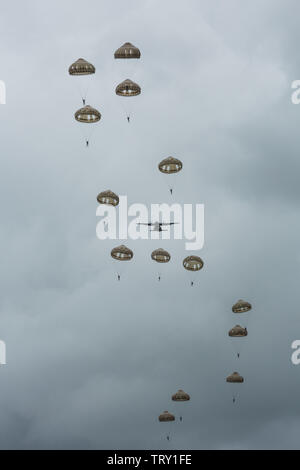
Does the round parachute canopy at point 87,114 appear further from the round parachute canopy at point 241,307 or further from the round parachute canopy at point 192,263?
the round parachute canopy at point 241,307

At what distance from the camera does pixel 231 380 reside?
120 meters

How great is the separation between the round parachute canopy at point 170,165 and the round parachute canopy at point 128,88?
39.3 feet

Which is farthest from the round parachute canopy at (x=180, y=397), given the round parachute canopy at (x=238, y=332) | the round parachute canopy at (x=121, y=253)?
the round parachute canopy at (x=121, y=253)

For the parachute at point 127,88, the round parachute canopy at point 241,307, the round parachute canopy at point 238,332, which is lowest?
the round parachute canopy at point 238,332

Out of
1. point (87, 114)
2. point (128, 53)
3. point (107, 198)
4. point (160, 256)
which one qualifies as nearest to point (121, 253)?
point (107, 198)

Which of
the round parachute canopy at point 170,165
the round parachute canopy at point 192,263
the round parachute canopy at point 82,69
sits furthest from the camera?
the round parachute canopy at point 192,263

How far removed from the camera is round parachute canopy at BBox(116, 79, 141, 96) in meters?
95.9

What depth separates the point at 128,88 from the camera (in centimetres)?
9569

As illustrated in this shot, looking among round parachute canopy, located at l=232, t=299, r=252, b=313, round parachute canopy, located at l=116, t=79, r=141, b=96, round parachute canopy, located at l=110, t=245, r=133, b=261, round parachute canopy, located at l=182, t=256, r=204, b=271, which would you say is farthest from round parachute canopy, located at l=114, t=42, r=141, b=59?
round parachute canopy, located at l=232, t=299, r=252, b=313

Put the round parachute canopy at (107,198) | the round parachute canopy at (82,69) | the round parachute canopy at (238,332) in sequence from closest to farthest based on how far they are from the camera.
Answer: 1. the round parachute canopy at (82,69)
2. the round parachute canopy at (107,198)
3. the round parachute canopy at (238,332)

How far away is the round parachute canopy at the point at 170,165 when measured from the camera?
10500 cm

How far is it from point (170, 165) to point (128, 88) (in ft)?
49.1
